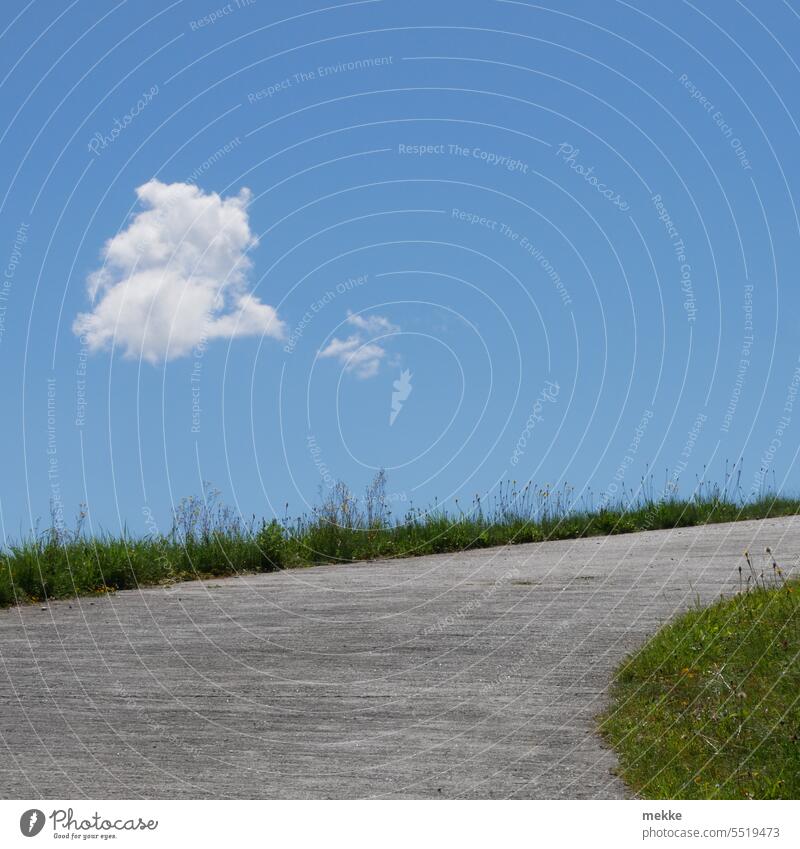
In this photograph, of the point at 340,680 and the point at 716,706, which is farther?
the point at 340,680

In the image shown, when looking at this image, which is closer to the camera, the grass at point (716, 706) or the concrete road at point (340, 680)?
the grass at point (716, 706)

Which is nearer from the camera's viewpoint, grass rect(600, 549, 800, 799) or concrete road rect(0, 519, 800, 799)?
grass rect(600, 549, 800, 799)

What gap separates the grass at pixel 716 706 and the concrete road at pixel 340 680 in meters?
0.24

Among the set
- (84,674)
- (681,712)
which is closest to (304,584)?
(84,674)

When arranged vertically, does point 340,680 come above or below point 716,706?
above

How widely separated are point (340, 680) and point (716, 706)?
2.55 m

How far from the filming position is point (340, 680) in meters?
7.82

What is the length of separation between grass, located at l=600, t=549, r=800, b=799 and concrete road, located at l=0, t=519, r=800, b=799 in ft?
0.79

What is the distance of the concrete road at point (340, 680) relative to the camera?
6062 millimetres

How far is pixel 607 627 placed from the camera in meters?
8.82

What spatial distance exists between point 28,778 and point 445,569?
6543 mm

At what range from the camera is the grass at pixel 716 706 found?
5762mm

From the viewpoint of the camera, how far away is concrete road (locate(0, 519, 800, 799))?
6.06 metres
